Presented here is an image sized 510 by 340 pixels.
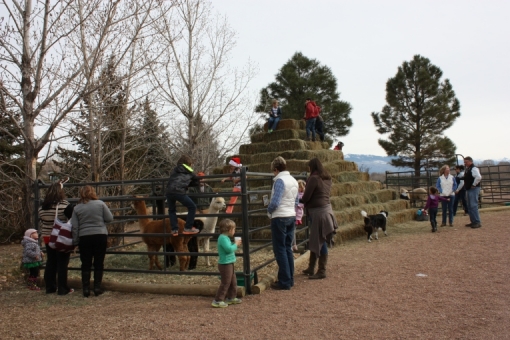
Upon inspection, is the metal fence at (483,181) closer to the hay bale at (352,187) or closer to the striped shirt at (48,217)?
the hay bale at (352,187)

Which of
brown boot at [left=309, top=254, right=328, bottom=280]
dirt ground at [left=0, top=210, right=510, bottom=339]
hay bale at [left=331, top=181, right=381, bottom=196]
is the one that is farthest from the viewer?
hay bale at [left=331, top=181, right=381, bottom=196]

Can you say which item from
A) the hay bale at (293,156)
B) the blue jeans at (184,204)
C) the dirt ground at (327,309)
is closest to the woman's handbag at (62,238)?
the dirt ground at (327,309)

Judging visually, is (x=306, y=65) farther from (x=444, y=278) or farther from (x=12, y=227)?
(x=444, y=278)

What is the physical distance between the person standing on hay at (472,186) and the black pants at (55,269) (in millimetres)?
9835

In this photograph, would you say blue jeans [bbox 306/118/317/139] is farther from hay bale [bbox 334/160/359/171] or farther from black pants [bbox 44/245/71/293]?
black pants [bbox 44/245/71/293]

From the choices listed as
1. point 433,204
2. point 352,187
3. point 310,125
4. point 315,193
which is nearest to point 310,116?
point 310,125

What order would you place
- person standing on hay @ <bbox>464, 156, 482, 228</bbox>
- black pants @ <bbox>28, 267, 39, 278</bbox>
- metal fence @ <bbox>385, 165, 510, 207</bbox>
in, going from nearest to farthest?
black pants @ <bbox>28, 267, 39, 278</bbox>, person standing on hay @ <bbox>464, 156, 482, 228</bbox>, metal fence @ <bbox>385, 165, 510, 207</bbox>

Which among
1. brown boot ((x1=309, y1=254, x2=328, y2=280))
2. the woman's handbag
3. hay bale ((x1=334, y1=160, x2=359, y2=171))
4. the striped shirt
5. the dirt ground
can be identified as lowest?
the dirt ground

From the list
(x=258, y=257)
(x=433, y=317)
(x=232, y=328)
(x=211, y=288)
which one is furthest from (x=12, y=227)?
(x=433, y=317)

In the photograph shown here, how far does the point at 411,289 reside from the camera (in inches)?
228

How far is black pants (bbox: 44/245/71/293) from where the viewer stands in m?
6.65

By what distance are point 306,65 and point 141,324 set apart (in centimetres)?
3217

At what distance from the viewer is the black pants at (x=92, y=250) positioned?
21.0 feet

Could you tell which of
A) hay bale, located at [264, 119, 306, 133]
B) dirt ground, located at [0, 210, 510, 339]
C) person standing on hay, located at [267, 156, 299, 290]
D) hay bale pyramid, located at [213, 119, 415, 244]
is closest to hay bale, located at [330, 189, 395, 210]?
hay bale pyramid, located at [213, 119, 415, 244]
